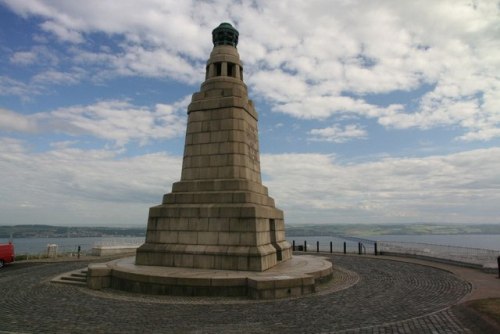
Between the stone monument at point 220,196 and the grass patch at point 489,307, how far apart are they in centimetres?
800

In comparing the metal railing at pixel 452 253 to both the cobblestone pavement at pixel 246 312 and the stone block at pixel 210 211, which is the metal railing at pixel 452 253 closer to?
the cobblestone pavement at pixel 246 312

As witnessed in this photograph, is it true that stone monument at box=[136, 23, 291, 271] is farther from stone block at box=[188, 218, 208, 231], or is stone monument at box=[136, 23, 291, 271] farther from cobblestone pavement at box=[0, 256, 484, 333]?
cobblestone pavement at box=[0, 256, 484, 333]

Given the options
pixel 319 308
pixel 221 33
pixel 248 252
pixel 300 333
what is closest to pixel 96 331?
pixel 300 333

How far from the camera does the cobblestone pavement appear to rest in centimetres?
914

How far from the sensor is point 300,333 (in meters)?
8.71

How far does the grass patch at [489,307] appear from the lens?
9.34 m

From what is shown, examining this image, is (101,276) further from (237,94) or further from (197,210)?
(237,94)

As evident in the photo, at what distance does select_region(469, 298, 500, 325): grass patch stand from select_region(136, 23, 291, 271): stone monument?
26.2 feet

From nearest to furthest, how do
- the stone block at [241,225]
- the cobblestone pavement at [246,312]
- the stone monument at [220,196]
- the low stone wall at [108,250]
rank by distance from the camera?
the cobblestone pavement at [246,312] < the stone block at [241,225] < the stone monument at [220,196] < the low stone wall at [108,250]

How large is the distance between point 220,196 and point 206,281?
5172mm

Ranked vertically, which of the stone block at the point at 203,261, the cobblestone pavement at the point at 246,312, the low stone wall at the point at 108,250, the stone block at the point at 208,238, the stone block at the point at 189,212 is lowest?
the cobblestone pavement at the point at 246,312

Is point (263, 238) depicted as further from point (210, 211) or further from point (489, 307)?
point (489, 307)

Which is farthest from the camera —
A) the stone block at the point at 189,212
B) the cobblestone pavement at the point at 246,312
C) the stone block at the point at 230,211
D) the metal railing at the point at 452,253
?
the metal railing at the point at 452,253

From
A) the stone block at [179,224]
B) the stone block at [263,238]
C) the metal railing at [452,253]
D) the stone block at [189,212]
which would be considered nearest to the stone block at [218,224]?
the stone block at [189,212]
